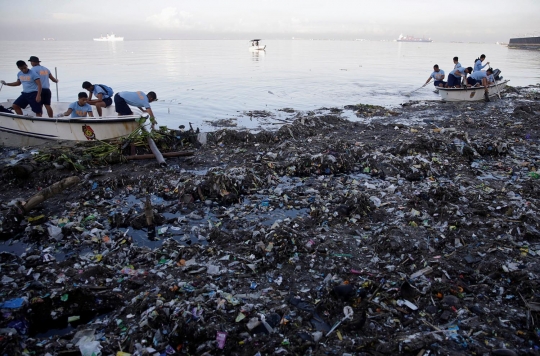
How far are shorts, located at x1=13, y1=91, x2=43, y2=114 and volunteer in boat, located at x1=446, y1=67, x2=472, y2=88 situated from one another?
1706 centimetres

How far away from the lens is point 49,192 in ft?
20.9

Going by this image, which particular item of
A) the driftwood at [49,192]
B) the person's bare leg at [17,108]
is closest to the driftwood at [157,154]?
the driftwood at [49,192]

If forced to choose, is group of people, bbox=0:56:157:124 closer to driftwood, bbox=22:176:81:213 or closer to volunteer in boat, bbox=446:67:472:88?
driftwood, bbox=22:176:81:213

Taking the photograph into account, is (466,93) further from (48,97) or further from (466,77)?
(48,97)

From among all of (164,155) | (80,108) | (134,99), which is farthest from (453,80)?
(80,108)

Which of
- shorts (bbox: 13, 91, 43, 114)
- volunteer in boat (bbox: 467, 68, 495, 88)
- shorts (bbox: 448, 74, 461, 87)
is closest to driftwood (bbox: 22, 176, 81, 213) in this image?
shorts (bbox: 13, 91, 43, 114)

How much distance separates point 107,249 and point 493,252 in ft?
17.7

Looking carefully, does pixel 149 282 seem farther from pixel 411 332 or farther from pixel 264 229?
pixel 411 332

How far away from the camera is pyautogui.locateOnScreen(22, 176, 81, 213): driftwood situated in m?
5.97

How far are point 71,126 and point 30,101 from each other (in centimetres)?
200

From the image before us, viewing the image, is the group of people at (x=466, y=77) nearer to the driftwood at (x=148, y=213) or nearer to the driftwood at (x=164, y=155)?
the driftwood at (x=164, y=155)

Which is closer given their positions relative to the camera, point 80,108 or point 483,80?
point 80,108

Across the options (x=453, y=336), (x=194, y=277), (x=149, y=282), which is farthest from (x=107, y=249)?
(x=453, y=336)

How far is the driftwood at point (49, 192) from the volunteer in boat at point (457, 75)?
1649 cm
